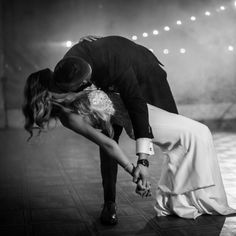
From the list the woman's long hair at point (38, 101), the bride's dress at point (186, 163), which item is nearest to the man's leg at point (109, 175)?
the bride's dress at point (186, 163)

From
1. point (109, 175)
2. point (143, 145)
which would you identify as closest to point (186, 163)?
point (143, 145)

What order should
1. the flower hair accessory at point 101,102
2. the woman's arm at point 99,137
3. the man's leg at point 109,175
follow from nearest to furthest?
1. the woman's arm at point 99,137
2. the flower hair accessory at point 101,102
3. the man's leg at point 109,175

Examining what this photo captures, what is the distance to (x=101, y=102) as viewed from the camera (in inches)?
114

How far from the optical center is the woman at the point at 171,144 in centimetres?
275

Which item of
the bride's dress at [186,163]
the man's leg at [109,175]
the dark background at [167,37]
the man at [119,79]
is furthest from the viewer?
the dark background at [167,37]

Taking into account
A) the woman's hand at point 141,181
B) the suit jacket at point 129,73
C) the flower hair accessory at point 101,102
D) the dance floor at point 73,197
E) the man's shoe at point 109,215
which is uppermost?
the suit jacket at point 129,73

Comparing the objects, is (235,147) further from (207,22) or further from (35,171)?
(207,22)

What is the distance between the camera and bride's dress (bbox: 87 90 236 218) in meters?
2.99

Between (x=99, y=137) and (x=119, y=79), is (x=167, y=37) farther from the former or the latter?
(x=99, y=137)

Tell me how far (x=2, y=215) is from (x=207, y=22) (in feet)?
23.6

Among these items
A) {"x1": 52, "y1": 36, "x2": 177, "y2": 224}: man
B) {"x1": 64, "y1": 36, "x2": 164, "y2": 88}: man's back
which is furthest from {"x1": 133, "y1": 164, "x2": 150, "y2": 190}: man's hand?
{"x1": 64, "y1": 36, "x2": 164, "y2": 88}: man's back

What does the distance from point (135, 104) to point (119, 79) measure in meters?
0.20

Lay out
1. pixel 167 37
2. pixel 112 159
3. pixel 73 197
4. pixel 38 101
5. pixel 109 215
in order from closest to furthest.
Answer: pixel 38 101 < pixel 109 215 < pixel 112 159 < pixel 73 197 < pixel 167 37

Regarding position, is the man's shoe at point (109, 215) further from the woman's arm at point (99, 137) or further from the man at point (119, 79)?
the woman's arm at point (99, 137)
